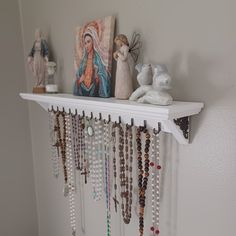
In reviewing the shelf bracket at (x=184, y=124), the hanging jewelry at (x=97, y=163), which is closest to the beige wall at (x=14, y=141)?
the hanging jewelry at (x=97, y=163)

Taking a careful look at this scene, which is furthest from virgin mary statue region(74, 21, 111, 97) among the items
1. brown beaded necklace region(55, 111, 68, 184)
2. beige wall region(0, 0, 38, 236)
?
beige wall region(0, 0, 38, 236)

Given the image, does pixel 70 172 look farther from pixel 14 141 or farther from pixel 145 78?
pixel 145 78

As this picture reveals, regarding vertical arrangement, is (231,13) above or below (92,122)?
above

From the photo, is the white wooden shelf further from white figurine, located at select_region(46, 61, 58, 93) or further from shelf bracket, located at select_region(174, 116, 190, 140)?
white figurine, located at select_region(46, 61, 58, 93)

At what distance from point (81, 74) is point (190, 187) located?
584 millimetres

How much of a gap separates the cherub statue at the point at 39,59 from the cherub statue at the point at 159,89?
0.71 m

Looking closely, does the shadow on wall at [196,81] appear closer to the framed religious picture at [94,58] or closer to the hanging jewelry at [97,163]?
the framed religious picture at [94,58]

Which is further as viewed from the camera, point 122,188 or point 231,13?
point 122,188

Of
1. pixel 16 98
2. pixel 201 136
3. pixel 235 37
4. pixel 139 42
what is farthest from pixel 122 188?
pixel 16 98

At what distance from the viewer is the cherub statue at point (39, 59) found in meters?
1.27

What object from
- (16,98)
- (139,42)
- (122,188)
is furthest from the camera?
(16,98)

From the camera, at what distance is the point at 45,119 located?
149cm

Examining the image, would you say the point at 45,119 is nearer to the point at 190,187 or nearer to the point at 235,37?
the point at 190,187

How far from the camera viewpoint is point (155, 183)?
0.89 meters
